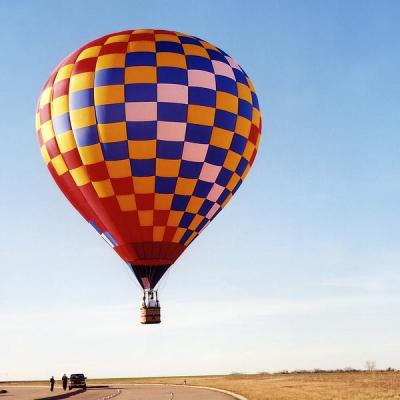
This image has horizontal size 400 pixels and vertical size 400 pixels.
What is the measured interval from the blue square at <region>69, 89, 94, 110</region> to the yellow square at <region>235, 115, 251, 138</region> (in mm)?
7299

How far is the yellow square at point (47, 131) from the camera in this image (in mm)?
33688

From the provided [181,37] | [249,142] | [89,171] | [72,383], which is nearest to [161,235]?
[89,171]

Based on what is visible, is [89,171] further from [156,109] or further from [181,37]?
[181,37]

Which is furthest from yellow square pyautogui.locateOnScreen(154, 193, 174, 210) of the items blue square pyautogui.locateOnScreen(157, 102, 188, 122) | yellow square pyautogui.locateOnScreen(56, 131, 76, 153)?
yellow square pyautogui.locateOnScreen(56, 131, 76, 153)

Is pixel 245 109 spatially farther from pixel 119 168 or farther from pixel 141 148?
pixel 119 168

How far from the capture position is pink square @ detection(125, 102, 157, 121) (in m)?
31.4

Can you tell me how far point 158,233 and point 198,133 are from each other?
511cm

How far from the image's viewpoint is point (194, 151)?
1273 inches

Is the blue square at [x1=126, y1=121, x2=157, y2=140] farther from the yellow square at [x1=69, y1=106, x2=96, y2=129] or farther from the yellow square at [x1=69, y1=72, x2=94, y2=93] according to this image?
the yellow square at [x1=69, y1=72, x2=94, y2=93]

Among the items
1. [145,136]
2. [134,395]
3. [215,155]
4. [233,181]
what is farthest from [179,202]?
[134,395]

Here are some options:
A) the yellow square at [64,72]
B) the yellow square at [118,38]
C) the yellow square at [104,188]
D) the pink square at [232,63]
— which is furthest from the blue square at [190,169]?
the yellow square at [64,72]

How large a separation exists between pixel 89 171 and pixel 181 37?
8343 millimetres

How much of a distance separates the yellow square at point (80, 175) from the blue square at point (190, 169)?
4.56m

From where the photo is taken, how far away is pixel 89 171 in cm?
3225
